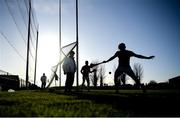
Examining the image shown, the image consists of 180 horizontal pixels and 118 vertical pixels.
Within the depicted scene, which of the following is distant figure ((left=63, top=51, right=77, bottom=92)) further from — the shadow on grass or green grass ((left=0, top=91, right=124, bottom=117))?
green grass ((left=0, top=91, right=124, bottom=117))

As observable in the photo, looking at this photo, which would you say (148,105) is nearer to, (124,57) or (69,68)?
(124,57)

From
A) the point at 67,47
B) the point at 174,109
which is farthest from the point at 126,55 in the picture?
the point at 174,109

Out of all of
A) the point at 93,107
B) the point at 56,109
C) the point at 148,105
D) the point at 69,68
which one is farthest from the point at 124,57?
the point at 56,109

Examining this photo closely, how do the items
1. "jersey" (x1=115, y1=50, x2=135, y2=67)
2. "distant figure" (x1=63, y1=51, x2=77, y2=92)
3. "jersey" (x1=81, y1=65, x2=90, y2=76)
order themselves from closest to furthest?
"jersey" (x1=115, y1=50, x2=135, y2=67) < "distant figure" (x1=63, y1=51, x2=77, y2=92) < "jersey" (x1=81, y1=65, x2=90, y2=76)

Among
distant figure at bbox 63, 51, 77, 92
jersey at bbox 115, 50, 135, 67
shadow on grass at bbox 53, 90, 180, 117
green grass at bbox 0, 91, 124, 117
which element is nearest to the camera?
green grass at bbox 0, 91, 124, 117

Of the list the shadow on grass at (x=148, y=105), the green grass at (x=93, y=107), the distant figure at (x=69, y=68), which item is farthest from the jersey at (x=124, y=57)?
the green grass at (x=93, y=107)

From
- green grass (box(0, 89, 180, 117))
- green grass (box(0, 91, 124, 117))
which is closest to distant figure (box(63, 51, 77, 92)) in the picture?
green grass (box(0, 89, 180, 117))

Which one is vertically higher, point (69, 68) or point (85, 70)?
point (85, 70)

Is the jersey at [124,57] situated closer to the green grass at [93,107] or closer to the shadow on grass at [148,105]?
the shadow on grass at [148,105]

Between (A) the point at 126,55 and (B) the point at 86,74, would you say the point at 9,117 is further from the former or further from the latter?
(B) the point at 86,74

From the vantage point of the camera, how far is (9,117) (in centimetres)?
356

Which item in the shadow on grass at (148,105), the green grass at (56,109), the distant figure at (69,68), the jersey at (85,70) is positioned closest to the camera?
the green grass at (56,109)

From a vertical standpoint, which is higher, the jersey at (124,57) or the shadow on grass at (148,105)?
the jersey at (124,57)

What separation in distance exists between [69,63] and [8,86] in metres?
15.3
